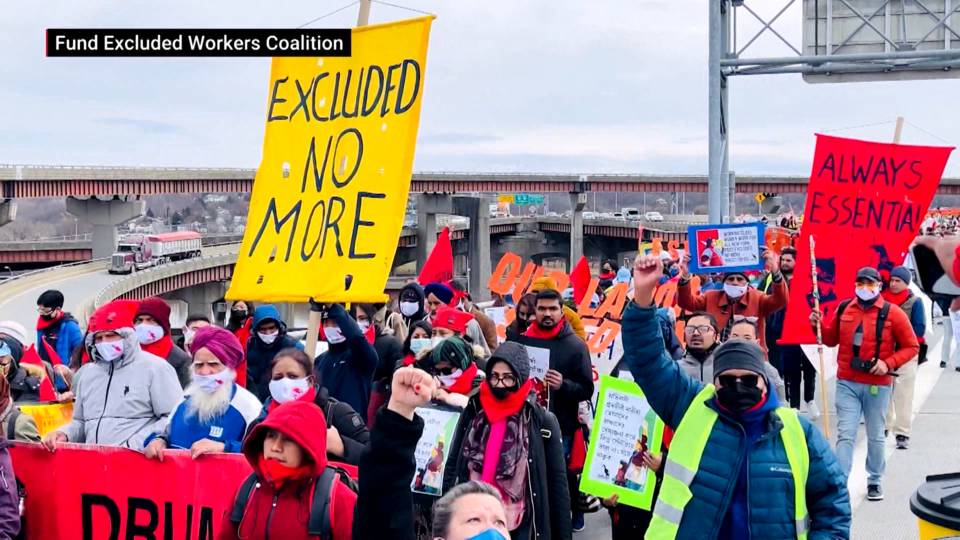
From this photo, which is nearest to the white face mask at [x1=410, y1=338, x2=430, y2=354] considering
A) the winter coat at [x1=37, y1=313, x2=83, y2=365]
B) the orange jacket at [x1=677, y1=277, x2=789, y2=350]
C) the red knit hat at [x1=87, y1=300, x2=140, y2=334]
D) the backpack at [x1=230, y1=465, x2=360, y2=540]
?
the red knit hat at [x1=87, y1=300, x2=140, y2=334]

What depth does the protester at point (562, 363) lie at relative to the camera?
7.38 metres

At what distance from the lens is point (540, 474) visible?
5.70 metres

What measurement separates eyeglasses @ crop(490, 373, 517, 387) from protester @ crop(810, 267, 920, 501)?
345cm

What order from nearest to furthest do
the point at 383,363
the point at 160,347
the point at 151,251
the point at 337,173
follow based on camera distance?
1. the point at 337,173
2. the point at 160,347
3. the point at 383,363
4. the point at 151,251

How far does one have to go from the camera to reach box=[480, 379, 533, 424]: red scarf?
5.72 metres

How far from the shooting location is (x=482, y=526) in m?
3.39

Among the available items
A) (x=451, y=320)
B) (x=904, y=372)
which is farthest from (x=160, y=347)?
(x=904, y=372)

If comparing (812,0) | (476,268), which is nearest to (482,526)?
(812,0)

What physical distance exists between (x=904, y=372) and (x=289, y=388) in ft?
22.0

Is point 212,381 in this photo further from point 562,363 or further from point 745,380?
point 745,380

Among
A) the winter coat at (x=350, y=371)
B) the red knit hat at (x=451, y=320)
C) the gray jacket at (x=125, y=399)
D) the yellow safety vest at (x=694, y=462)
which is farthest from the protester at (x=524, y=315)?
the yellow safety vest at (x=694, y=462)

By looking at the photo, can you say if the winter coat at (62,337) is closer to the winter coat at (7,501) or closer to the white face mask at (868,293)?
the winter coat at (7,501)

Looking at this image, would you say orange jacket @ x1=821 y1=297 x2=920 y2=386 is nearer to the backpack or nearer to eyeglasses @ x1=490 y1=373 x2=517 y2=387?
eyeglasses @ x1=490 y1=373 x2=517 y2=387

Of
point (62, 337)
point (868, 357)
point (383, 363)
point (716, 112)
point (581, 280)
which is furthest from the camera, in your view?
point (716, 112)
